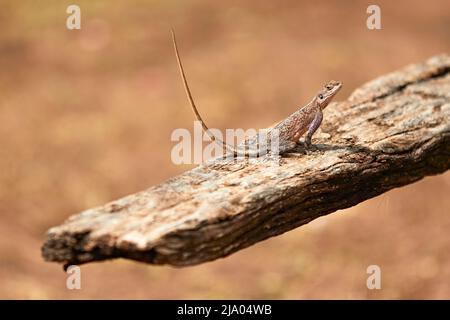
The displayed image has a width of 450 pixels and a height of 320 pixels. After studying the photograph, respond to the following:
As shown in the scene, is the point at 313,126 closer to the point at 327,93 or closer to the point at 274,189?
the point at 327,93

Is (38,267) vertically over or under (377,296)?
over

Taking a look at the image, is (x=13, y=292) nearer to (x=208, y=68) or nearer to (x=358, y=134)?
(x=358, y=134)

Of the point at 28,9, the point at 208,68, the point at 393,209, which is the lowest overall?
the point at 393,209

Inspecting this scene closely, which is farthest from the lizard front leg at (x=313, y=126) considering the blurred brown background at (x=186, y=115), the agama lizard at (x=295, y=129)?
the blurred brown background at (x=186, y=115)

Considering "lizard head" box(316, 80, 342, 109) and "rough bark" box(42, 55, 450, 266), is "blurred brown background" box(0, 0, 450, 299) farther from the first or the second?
"lizard head" box(316, 80, 342, 109)

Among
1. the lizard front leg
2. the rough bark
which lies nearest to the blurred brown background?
Answer: the rough bark

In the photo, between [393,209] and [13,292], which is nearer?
[13,292]
